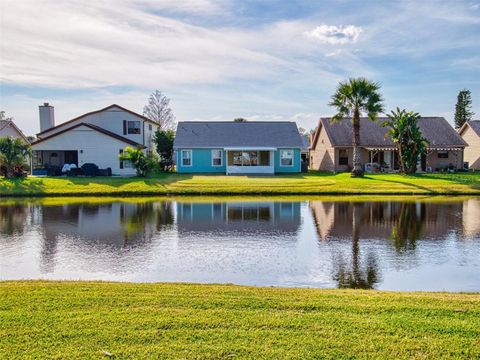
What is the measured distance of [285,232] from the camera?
53.0 ft

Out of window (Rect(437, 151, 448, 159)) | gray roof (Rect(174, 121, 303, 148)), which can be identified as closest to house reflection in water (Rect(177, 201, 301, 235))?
gray roof (Rect(174, 121, 303, 148))

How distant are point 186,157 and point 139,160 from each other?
8391mm

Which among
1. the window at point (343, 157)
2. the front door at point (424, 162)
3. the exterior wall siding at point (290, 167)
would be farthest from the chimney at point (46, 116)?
the front door at point (424, 162)

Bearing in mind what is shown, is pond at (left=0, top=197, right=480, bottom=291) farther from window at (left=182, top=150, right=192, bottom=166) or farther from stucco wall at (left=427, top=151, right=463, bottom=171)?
stucco wall at (left=427, top=151, right=463, bottom=171)

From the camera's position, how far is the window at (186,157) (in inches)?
1695

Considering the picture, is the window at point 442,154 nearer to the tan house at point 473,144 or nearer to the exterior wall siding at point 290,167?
the tan house at point 473,144

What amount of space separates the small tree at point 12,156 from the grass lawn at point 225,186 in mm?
1660

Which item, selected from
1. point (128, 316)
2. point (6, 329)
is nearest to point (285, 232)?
point (128, 316)

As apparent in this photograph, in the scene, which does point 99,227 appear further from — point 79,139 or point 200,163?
point 200,163

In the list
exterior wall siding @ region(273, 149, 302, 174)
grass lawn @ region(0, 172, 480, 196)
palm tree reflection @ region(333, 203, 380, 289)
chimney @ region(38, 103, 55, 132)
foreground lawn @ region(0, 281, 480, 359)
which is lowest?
palm tree reflection @ region(333, 203, 380, 289)

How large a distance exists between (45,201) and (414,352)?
81.1 ft

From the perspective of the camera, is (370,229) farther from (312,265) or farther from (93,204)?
(93,204)

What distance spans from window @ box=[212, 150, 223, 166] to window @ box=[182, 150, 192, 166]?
221 cm

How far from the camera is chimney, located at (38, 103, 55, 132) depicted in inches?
1726
